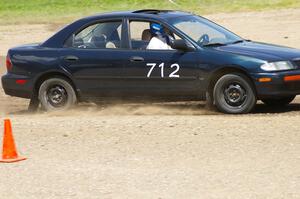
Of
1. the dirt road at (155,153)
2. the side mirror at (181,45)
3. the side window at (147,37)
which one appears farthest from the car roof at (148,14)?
the dirt road at (155,153)

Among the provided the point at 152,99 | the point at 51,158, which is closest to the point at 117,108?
the point at 152,99

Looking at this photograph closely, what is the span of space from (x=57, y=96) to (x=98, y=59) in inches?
39.3

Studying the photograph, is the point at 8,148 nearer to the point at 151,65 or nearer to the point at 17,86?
the point at 151,65

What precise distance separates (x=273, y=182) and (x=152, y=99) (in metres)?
5.01

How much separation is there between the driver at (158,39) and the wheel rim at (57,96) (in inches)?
62.1

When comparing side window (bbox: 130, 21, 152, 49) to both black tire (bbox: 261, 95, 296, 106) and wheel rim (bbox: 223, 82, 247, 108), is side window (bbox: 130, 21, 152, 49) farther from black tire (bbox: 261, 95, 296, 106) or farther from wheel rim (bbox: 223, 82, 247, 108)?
black tire (bbox: 261, 95, 296, 106)

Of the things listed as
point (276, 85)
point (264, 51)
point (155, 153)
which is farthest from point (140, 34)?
point (155, 153)

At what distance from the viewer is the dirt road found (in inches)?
317

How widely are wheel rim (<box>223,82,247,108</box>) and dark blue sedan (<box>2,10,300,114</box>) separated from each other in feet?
0.04

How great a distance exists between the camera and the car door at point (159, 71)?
492 inches

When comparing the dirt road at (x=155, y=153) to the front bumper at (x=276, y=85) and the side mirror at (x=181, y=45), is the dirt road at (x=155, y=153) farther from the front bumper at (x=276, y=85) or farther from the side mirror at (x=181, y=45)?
the side mirror at (x=181, y=45)

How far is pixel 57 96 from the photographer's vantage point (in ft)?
44.4

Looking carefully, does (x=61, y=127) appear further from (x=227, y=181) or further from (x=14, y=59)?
(x=227, y=181)

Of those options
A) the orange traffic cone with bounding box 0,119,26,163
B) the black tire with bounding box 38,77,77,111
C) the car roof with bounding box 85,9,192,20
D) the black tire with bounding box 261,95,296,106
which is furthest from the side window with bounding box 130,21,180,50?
the orange traffic cone with bounding box 0,119,26,163
